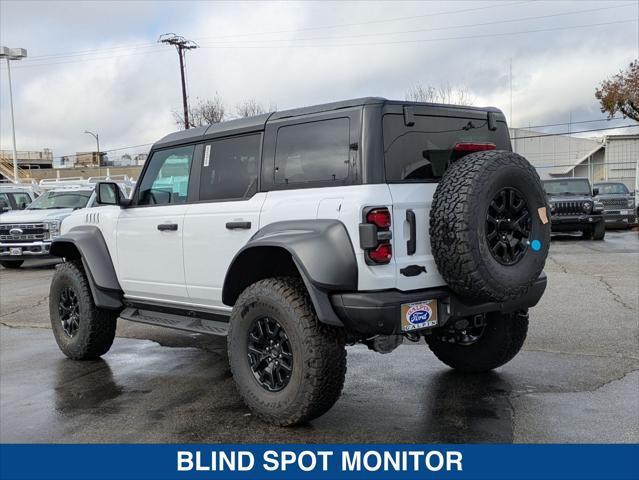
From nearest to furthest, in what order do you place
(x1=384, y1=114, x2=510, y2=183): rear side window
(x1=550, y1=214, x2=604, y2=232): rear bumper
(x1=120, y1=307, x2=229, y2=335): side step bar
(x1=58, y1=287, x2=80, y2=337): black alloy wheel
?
(x1=384, y1=114, x2=510, y2=183): rear side window, (x1=120, y1=307, x2=229, y2=335): side step bar, (x1=58, y1=287, x2=80, y2=337): black alloy wheel, (x1=550, y1=214, x2=604, y2=232): rear bumper

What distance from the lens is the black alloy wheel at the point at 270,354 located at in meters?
4.20

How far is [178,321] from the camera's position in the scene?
5.35m

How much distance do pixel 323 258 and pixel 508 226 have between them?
1189mm

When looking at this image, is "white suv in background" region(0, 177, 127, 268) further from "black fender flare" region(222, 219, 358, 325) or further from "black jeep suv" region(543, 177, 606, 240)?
Result: "black jeep suv" region(543, 177, 606, 240)

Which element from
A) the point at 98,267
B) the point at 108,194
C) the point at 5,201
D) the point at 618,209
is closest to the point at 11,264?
the point at 5,201

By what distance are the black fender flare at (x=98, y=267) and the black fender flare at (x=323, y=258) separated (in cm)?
241

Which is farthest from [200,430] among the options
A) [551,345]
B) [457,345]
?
[551,345]

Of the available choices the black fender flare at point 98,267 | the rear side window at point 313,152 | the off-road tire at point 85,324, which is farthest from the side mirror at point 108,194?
the rear side window at point 313,152

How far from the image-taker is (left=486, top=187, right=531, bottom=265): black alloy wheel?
3.97 meters

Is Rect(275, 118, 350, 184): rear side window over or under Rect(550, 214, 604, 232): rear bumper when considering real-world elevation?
over

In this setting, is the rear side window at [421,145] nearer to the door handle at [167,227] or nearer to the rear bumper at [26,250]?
the door handle at [167,227]

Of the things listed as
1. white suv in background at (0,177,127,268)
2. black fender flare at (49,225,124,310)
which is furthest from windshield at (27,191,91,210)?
black fender flare at (49,225,124,310)

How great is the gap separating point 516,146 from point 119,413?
43.0 meters

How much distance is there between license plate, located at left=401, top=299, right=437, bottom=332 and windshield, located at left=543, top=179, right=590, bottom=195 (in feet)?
50.0
